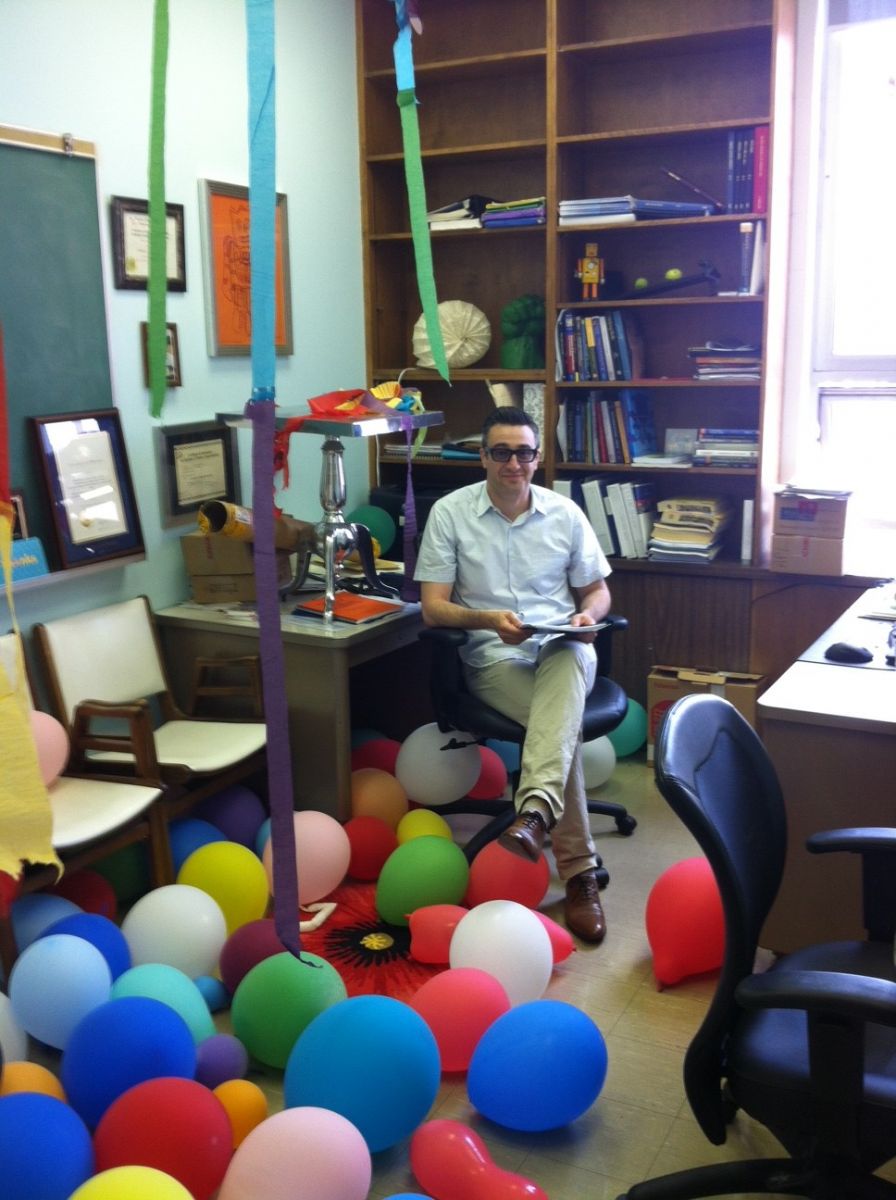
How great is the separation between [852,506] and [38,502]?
2.67 m

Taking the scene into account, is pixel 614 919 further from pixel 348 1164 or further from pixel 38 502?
pixel 38 502

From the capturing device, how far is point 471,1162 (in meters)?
1.89

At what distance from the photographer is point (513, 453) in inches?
125

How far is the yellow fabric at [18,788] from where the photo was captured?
123 centimetres

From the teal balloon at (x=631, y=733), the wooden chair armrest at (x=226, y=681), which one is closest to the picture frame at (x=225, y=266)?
the wooden chair armrest at (x=226, y=681)

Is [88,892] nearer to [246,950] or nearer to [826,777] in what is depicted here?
[246,950]

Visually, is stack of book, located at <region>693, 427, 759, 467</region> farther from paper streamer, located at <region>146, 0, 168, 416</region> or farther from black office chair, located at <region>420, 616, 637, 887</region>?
paper streamer, located at <region>146, 0, 168, 416</region>

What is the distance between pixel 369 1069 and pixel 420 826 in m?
→ 1.18

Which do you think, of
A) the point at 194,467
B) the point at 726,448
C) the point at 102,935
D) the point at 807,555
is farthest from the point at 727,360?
the point at 102,935

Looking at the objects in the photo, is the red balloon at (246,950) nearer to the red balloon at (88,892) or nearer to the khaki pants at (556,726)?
the red balloon at (88,892)

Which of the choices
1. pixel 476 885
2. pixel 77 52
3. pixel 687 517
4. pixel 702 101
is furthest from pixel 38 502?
pixel 702 101

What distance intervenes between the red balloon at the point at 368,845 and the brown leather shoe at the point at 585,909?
1.69 ft

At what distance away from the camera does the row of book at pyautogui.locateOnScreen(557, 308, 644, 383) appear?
158 inches

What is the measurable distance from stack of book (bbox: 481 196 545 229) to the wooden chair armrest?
183 centimetres
